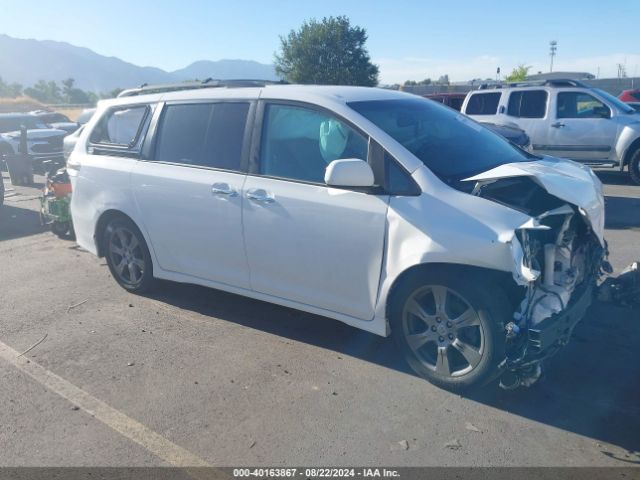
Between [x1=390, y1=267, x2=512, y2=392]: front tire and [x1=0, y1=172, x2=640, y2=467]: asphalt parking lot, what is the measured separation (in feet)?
0.60

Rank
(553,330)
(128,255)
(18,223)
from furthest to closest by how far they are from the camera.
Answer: (18,223), (128,255), (553,330)

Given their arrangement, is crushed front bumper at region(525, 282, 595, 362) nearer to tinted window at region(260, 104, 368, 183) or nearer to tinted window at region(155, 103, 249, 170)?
tinted window at region(260, 104, 368, 183)

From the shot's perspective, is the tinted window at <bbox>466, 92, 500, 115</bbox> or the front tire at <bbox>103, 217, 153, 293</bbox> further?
the tinted window at <bbox>466, 92, 500, 115</bbox>

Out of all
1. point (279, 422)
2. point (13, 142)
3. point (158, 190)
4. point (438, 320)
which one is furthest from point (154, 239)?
point (13, 142)

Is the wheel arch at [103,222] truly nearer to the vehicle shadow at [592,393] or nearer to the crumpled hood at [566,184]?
the crumpled hood at [566,184]

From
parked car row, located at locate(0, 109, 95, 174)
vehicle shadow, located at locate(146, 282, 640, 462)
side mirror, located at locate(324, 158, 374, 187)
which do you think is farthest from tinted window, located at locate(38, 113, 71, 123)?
side mirror, located at locate(324, 158, 374, 187)

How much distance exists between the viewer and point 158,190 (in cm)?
513

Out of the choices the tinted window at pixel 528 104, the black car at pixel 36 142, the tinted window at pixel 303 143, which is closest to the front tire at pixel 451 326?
the tinted window at pixel 303 143

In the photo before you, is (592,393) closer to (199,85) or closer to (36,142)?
(199,85)

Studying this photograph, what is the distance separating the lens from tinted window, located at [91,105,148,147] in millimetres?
5574

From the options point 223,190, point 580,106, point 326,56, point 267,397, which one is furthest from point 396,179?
point 326,56

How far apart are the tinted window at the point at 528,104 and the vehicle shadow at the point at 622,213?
296cm

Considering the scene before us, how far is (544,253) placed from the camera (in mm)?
3707

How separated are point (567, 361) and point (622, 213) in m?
5.55
